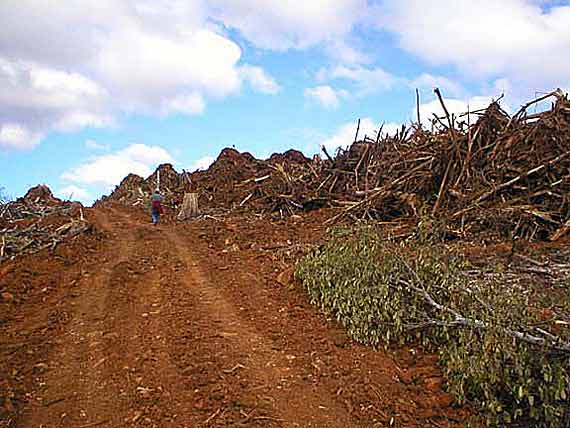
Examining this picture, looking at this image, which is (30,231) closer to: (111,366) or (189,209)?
(189,209)

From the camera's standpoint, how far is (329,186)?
13688mm

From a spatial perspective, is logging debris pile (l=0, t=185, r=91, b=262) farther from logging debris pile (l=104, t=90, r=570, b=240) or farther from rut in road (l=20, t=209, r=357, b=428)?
logging debris pile (l=104, t=90, r=570, b=240)

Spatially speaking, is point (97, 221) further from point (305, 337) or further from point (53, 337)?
point (305, 337)

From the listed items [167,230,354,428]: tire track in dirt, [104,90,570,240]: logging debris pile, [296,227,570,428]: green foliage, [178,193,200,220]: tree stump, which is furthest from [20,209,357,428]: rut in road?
[178,193,200,220]: tree stump

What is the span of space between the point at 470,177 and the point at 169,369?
20.7ft

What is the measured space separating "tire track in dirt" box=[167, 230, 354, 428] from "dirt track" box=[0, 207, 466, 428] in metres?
0.01

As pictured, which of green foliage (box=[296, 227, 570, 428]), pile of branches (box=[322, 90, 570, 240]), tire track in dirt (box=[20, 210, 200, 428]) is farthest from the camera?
pile of branches (box=[322, 90, 570, 240])

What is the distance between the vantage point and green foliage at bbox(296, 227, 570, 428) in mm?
3730

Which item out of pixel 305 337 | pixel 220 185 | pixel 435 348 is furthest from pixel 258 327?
pixel 220 185

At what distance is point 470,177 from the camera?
357 inches

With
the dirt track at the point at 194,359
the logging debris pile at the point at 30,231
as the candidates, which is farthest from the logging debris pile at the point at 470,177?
the logging debris pile at the point at 30,231

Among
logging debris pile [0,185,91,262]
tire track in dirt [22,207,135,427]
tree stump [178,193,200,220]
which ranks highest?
tree stump [178,193,200,220]

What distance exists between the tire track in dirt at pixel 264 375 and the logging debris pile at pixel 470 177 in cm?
375

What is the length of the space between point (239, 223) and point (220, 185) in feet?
20.7
